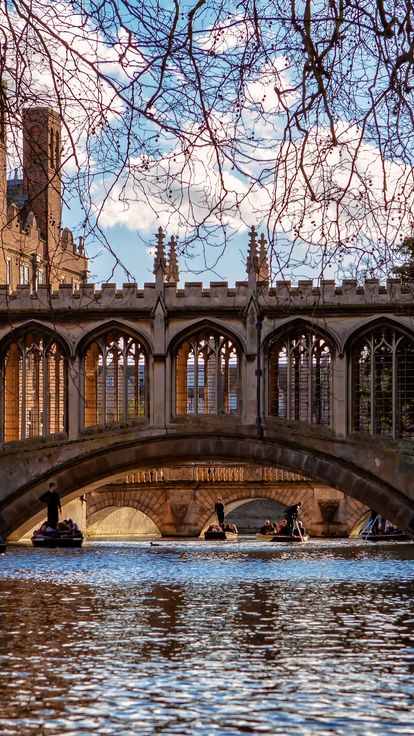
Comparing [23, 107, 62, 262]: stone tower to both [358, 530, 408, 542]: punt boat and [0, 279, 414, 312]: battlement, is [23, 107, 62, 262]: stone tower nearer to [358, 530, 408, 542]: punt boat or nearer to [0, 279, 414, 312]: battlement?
[0, 279, 414, 312]: battlement

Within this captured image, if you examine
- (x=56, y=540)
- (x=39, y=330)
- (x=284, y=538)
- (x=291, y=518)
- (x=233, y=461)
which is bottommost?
(x=284, y=538)

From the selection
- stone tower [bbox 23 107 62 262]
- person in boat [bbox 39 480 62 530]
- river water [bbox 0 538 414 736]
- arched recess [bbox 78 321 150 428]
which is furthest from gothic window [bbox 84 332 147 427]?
stone tower [bbox 23 107 62 262]

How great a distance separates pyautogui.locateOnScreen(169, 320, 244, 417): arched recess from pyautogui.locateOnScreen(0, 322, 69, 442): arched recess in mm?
3072

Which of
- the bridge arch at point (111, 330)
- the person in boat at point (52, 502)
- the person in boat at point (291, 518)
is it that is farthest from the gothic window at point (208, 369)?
the person in boat at point (291, 518)

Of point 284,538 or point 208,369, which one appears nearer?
point 208,369

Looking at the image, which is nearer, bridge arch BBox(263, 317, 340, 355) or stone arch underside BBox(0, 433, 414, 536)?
stone arch underside BBox(0, 433, 414, 536)

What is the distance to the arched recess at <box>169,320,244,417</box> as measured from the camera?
44.4m

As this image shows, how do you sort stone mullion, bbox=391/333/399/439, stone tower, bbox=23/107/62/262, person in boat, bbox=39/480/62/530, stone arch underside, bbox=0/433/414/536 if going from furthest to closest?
person in boat, bbox=39/480/62/530, stone mullion, bbox=391/333/399/439, stone arch underside, bbox=0/433/414/536, stone tower, bbox=23/107/62/262

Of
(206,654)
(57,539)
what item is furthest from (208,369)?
(206,654)

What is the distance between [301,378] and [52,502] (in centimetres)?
734

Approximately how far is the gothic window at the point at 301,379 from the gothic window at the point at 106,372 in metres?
3.60

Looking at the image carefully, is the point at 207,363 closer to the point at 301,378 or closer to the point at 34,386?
the point at 301,378

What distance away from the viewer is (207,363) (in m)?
45.2

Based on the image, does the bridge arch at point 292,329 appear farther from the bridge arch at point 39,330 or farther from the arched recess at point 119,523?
the arched recess at point 119,523
